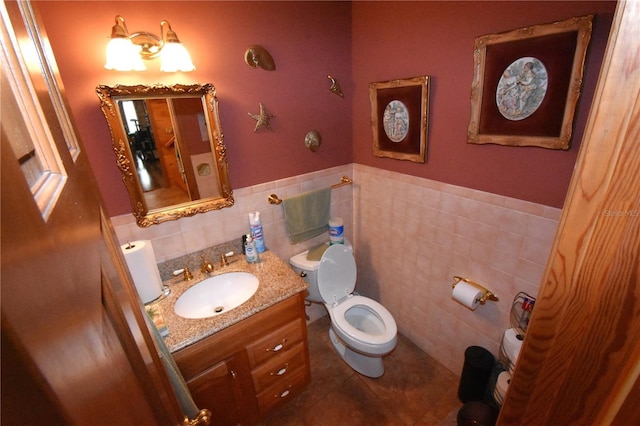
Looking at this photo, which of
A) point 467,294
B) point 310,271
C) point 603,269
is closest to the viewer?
point 603,269

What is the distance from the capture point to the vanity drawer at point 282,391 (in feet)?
5.32

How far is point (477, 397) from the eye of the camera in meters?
1.68

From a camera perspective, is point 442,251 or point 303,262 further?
point 303,262

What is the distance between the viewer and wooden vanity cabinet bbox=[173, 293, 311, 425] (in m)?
1.28

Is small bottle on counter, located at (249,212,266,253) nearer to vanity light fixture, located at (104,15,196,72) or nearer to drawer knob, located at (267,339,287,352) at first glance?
drawer knob, located at (267,339,287,352)

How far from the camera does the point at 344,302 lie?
6.63 feet

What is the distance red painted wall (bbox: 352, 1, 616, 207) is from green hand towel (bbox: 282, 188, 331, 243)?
52 cm

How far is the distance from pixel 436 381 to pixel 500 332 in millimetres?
610

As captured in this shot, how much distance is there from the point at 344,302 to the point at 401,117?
4.24 ft

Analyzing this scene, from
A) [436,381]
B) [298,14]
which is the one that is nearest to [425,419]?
[436,381]

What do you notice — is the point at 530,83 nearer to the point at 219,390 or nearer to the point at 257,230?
the point at 257,230

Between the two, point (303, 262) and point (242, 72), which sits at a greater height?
point (242, 72)

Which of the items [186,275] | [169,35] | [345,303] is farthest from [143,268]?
[345,303]

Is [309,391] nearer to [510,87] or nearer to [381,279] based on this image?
[381,279]
